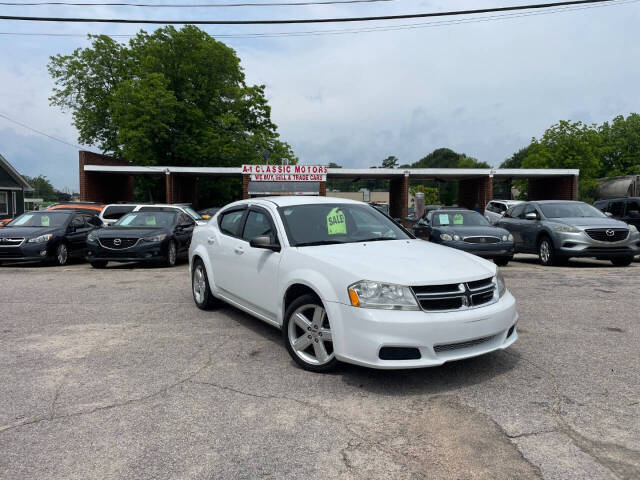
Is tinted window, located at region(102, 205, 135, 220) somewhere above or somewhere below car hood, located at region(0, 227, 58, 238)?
above

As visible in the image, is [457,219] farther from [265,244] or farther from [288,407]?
[288,407]

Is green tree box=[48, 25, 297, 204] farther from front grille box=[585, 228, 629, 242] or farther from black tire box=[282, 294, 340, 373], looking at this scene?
black tire box=[282, 294, 340, 373]

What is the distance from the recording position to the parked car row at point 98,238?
11867 millimetres

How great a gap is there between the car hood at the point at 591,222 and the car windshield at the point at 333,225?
8.14 m

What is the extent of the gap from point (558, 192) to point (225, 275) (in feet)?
103

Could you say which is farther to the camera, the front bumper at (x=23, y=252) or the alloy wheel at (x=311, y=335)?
the front bumper at (x=23, y=252)

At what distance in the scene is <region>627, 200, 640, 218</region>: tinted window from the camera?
608 inches

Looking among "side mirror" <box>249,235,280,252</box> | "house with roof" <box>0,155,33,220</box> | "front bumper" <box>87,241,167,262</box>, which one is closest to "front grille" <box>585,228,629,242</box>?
"side mirror" <box>249,235,280,252</box>

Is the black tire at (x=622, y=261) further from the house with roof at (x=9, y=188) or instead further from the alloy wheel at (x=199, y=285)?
the house with roof at (x=9, y=188)

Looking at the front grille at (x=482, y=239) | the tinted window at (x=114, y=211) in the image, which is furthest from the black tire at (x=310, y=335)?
the tinted window at (x=114, y=211)

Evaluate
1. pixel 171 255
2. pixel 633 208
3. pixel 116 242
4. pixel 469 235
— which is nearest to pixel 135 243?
pixel 116 242

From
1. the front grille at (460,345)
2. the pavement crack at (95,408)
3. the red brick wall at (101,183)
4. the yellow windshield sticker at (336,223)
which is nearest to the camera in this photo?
the pavement crack at (95,408)

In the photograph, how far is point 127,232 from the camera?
12.1m

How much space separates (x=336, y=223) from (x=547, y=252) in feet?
29.6
